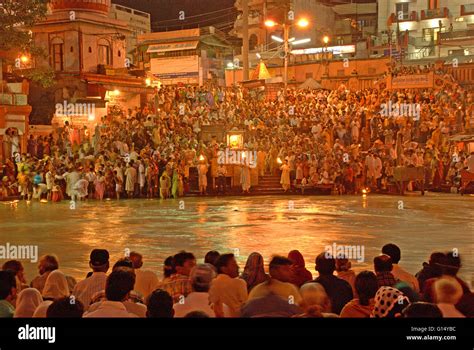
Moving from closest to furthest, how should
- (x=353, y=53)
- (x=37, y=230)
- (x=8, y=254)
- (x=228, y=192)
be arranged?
1. (x=8, y=254)
2. (x=37, y=230)
3. (x=228, y=192)
4. (x=353, y=53)

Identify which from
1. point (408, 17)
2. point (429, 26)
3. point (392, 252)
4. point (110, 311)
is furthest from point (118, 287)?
point (408, 17)

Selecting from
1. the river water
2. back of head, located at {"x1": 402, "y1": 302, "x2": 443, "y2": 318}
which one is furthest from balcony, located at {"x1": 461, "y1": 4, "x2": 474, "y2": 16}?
back of head, located at {"x1": 402, "y1": 302, "x2": 443, "y2": 318}

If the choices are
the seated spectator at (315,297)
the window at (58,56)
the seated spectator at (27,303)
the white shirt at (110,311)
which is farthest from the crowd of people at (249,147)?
the white shirt at (110,311)

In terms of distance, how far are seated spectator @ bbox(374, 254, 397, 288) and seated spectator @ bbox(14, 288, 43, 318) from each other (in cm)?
343

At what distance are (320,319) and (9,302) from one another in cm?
302

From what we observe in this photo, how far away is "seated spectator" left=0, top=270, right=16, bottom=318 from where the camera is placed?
20.4 ft

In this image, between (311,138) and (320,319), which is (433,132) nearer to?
(311,138)

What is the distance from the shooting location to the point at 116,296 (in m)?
6.12

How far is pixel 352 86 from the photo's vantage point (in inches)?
1911

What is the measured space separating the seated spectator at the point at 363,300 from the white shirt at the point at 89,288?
8.71 feet

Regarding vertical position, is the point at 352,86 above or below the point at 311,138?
above

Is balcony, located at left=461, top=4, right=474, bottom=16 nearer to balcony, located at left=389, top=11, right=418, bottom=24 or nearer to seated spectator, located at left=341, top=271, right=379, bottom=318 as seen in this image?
balcony, located at left=389, top=11, right=418, bottom=24

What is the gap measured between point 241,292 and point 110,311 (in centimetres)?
170

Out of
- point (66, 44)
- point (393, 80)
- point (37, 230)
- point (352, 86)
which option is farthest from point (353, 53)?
point (37, 230)
